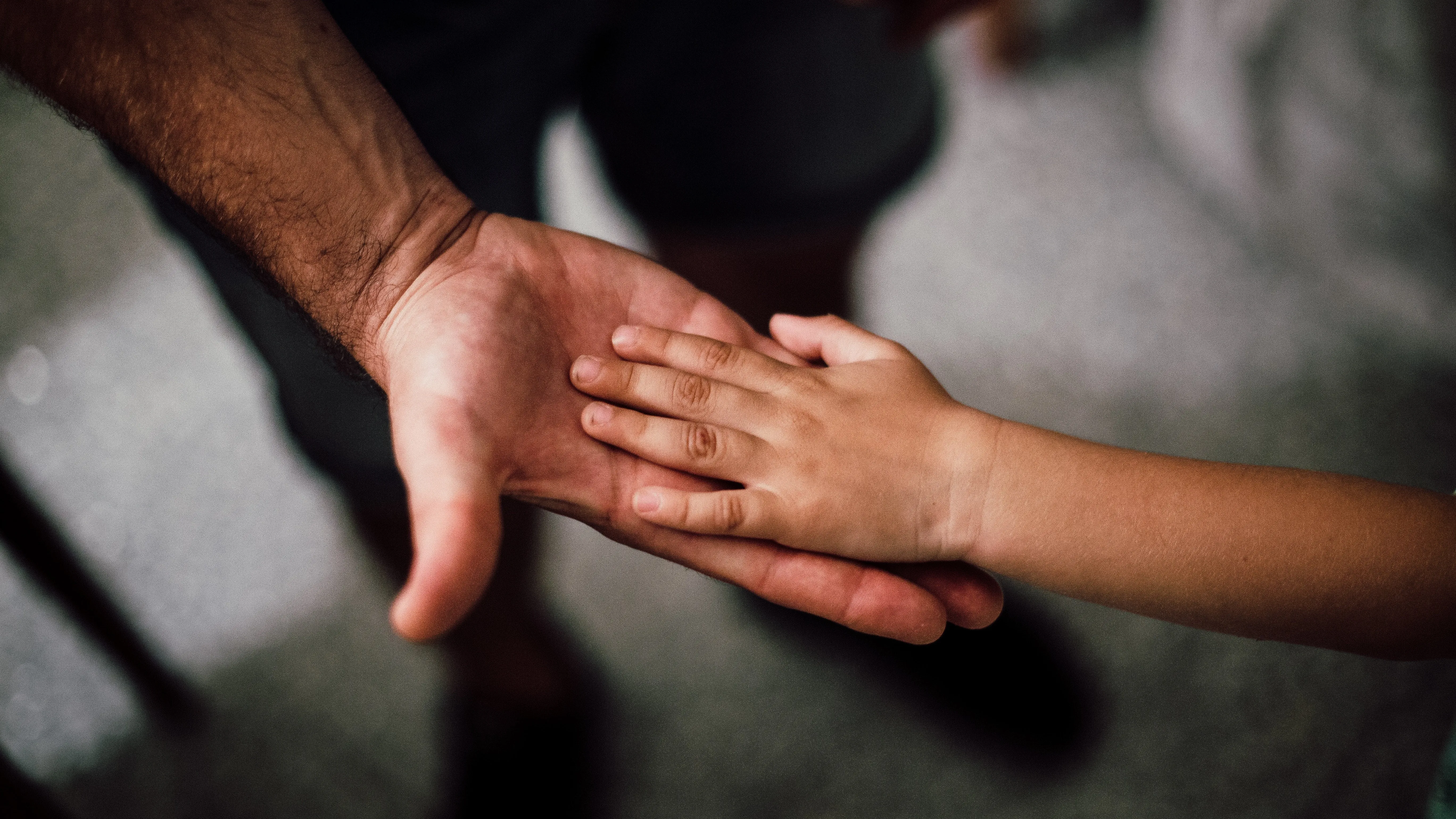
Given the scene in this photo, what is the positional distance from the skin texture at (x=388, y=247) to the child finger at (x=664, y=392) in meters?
0.02

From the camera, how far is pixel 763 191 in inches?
34.6

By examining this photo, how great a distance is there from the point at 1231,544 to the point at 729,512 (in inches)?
14.3

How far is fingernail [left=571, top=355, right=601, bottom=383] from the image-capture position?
0.57m

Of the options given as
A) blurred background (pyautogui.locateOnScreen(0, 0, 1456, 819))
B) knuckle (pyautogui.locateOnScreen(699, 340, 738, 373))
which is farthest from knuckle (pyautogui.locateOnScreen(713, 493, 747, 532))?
blurred background (pyautogui.locateOnScreen(0, 0, 1456, 819))

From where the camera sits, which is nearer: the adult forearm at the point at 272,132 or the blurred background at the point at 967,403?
the adult forearm at the point at 272,132

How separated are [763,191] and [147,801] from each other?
0.97 meters

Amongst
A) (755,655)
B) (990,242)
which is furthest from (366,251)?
(990,242)

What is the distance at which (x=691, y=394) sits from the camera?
1.92 feet

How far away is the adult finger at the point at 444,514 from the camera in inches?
15.9

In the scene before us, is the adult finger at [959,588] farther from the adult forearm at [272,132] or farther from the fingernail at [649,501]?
the adult forearm at [272,132]

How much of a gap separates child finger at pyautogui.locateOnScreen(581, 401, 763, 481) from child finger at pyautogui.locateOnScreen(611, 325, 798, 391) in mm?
51

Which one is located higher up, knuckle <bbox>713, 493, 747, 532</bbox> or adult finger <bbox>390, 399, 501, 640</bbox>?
adult finger <bbox>390, 399, 501, 640</bbox>

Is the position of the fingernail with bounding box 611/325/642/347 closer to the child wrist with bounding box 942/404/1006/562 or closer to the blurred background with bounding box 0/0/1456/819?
the child wrist with bounding box 942/404/1006/562

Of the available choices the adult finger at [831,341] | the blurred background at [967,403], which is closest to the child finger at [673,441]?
the adult finger at [831,341]
